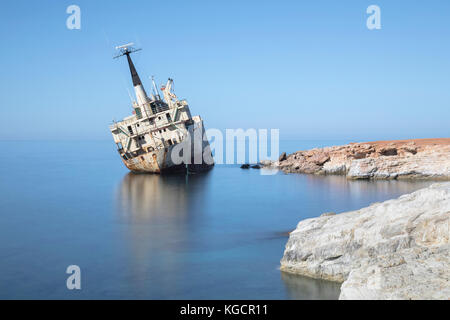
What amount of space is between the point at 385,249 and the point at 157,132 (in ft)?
92.8

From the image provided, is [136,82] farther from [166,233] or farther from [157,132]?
[166,233]

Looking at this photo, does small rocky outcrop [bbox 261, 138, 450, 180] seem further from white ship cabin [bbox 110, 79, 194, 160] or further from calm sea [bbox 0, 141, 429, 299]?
white ship cabin [bbox 110, 79, 194, 160]

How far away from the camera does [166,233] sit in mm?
19609

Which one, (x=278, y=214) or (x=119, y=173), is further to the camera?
(x=119, y=173)

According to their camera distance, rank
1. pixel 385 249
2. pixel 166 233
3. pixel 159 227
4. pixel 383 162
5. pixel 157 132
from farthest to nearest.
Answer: pixel 157 132
pixel 383 162
pixel 159 227
pixel 166 233
pixel 385 249

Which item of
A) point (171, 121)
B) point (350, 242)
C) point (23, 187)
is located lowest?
point (23, 187)

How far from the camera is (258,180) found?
129 ft

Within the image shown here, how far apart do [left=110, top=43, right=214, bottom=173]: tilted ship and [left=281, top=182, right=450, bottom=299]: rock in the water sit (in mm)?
25273

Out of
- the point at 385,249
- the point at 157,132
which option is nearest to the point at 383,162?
the point at 157,132

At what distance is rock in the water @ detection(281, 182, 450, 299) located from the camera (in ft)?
26.9
